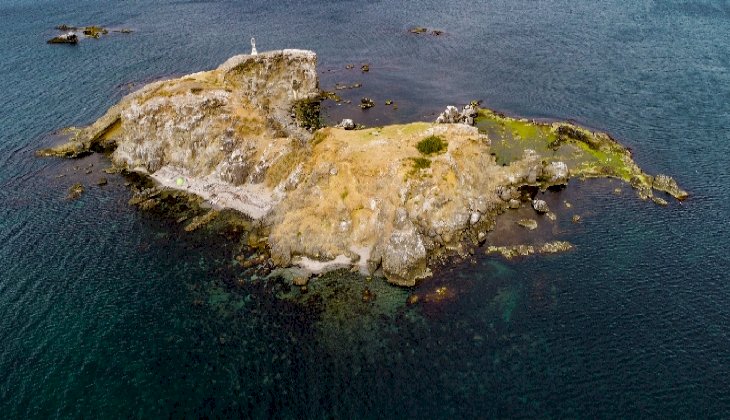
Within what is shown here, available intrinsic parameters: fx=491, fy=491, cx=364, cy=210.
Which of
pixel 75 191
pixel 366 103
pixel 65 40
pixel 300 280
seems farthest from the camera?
pixel 65 40

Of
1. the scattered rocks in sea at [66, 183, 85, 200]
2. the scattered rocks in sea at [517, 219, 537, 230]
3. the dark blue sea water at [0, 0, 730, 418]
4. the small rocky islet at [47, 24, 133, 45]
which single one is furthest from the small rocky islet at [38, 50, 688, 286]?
the small rocky islet at [47, 24, 133, 45]

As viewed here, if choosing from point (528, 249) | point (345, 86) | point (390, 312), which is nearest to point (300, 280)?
point (390, 312)

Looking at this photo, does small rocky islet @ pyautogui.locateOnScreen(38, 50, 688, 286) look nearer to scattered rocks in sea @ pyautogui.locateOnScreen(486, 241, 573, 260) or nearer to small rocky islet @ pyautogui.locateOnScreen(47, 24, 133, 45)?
scattered rocks in sea @ pyautogui.locateOnScreen(486, 241, 573, 260)

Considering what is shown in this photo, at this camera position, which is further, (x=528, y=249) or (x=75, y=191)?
(x=75, y=191)

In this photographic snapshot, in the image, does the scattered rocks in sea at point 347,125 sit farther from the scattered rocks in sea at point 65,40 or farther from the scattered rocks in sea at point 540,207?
the scattered rocks in sea at point 65,40

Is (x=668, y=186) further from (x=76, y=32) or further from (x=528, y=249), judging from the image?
(x=76, y=32)

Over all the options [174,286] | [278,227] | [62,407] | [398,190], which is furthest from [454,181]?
[62,407]
